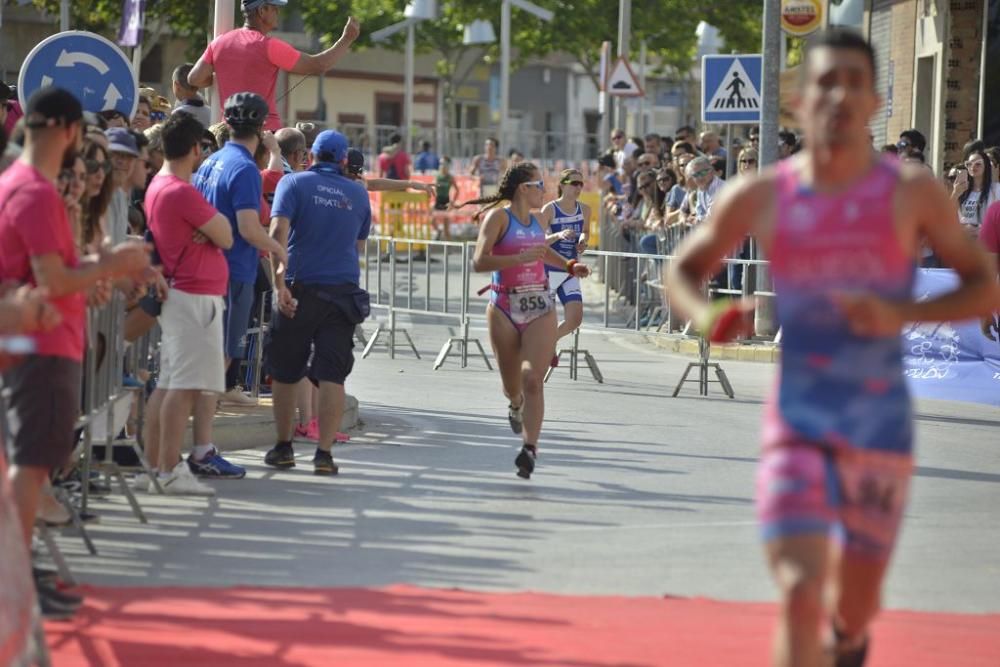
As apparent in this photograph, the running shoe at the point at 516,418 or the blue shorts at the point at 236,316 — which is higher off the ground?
the blue shorts at the point at 236,316

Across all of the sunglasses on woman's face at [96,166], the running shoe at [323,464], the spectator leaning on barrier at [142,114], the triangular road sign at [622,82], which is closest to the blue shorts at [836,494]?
the sunglasses on woman's face at [96,166]

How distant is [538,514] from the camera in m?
10.4

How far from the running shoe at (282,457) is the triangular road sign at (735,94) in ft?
34.7

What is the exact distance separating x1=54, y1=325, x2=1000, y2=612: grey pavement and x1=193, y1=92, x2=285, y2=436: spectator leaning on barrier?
3.76 ft

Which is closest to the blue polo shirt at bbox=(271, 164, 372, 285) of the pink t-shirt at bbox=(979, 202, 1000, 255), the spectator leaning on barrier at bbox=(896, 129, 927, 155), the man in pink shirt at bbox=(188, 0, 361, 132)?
the man in pink shirt at bbox=(188, 0, 361, 132)

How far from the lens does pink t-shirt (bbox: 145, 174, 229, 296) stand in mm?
10391

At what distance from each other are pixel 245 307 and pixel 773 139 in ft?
33.0

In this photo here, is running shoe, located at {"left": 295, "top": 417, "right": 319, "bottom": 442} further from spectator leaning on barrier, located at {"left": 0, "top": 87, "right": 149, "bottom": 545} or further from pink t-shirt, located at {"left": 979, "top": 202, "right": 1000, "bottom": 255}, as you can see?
spectator leaning on barrier, located at {"left": 0, "top": 87, "right": 149, "bottom": 545}

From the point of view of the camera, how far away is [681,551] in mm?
→ 9297

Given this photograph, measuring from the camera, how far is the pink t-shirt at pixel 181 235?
10391mm

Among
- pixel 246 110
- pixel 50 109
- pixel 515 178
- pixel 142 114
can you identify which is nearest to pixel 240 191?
pixel 246 110

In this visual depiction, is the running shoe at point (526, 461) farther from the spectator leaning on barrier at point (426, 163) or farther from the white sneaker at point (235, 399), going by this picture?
the spectator leaning on barrier at point (426, 163)

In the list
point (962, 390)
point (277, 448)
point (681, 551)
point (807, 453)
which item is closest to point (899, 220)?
point (807, 453)

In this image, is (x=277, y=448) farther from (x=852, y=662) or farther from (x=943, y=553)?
(x=852, y=662)
